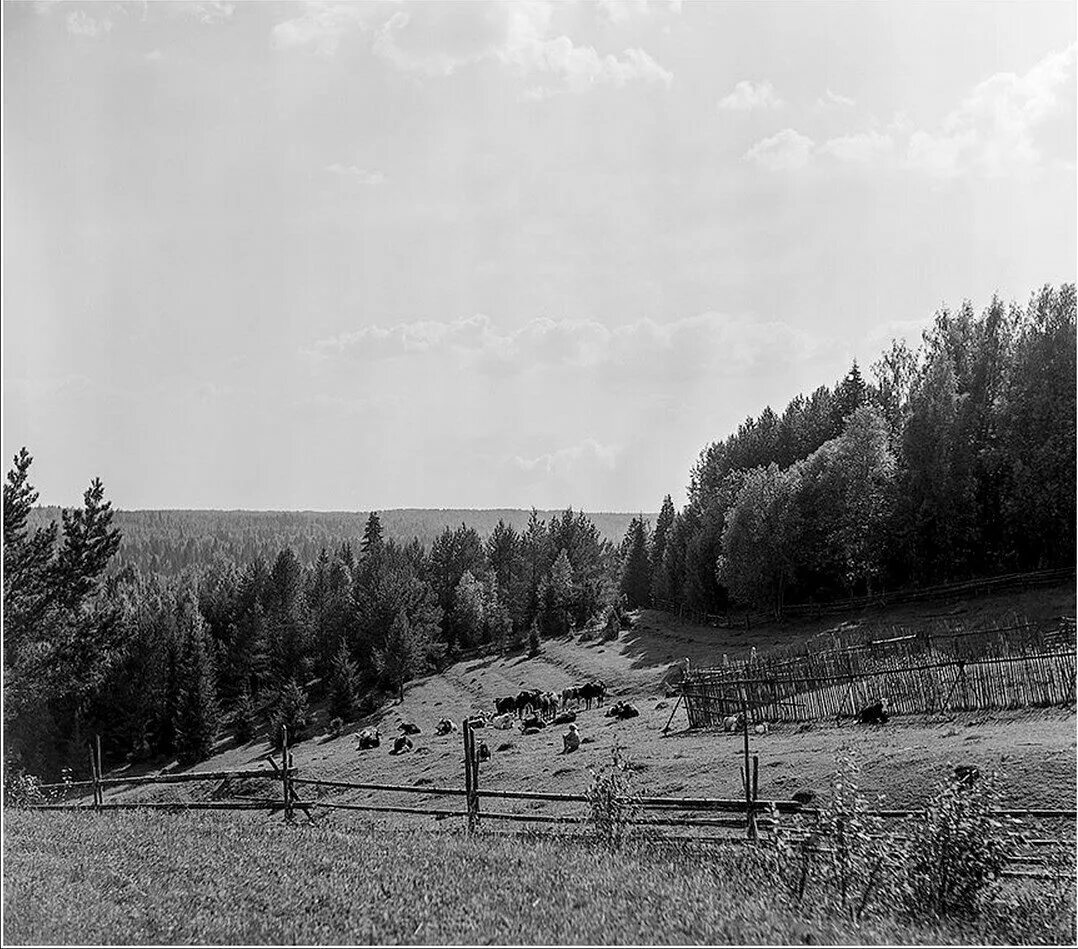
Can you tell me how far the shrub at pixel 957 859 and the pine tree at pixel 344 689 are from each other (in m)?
67.9

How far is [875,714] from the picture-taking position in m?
29.1

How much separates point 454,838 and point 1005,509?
45.2 metres

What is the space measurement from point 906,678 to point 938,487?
91.1 feet

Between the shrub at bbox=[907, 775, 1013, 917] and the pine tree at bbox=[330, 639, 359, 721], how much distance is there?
67.9m

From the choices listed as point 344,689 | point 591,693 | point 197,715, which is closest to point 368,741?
point 591,693

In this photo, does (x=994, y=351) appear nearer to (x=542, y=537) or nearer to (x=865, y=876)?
(x=865, y=876)

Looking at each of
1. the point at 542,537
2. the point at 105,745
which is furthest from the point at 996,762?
the point at 542,537

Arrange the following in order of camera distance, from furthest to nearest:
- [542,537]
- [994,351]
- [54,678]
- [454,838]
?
[542,537], [994,351], [54,678], [454,838]

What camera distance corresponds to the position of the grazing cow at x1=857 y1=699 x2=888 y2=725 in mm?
28891

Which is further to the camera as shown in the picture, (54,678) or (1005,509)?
(1005,509)

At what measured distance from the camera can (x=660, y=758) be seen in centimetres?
2839

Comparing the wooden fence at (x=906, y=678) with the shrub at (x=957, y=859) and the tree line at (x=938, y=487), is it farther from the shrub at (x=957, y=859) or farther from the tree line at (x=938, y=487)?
the tree line at (x=938, y=487)

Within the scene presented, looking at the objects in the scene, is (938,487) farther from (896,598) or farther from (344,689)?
(344,689)

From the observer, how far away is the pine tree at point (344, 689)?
75.6 m
